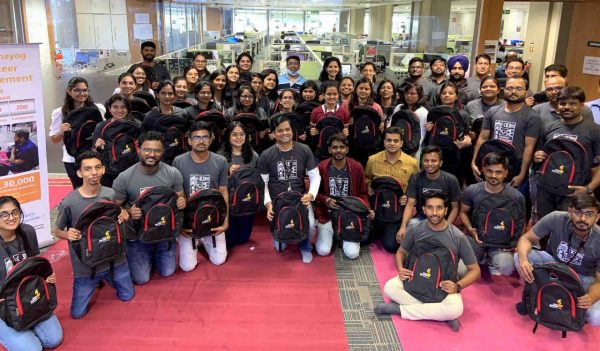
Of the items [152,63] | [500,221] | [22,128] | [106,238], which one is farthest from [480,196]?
[152,63]

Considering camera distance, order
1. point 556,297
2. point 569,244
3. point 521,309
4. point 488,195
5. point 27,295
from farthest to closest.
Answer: point 488,195, point 521,309, point 569,244, point 556,297, point 27,295

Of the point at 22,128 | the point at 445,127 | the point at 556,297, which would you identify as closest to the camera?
the point at 556,297

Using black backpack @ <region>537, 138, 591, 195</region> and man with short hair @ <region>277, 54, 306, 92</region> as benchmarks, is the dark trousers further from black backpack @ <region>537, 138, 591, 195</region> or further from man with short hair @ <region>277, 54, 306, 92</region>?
black backpack @ <region>537, 138, 591, 195</region>

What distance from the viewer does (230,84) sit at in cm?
609

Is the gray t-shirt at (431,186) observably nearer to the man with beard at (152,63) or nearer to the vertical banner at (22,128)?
the vertical banner at (22,128)

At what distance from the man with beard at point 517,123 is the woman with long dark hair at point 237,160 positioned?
2.42m

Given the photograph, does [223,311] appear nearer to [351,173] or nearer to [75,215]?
[75,215]

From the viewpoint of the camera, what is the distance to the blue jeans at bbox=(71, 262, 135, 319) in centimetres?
376

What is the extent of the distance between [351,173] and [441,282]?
1.47 m

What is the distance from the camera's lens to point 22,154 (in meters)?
4.50

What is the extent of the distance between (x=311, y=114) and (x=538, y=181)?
2.39m

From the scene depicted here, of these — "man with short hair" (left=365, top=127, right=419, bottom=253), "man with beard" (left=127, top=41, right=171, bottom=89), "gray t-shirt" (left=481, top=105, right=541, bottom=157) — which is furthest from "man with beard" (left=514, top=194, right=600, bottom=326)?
"man with beard" (left=127, top=41, right=171, bottom=89)

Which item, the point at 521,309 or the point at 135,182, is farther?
the point at 135,182

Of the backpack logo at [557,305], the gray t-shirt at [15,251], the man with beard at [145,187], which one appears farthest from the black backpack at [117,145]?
the backpack logo at [557,305]
